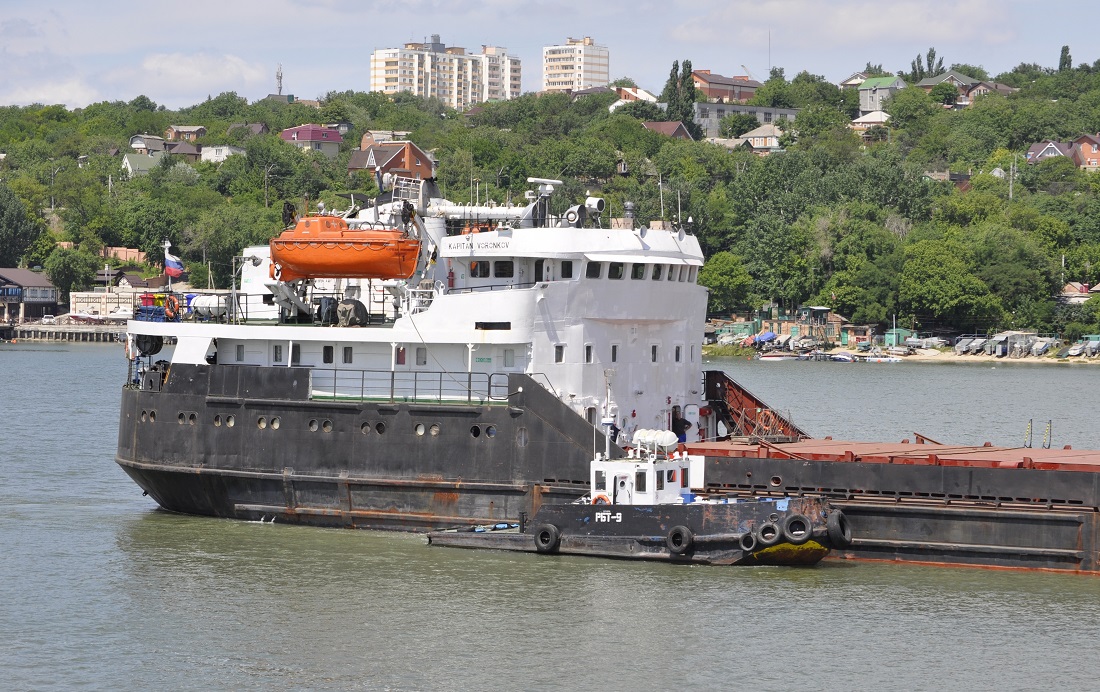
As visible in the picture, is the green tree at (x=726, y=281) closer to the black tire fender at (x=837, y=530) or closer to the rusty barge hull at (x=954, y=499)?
the rusty barge hull at (x=954, y=499)

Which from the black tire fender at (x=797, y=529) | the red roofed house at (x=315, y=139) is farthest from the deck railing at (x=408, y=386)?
the red roofed house at (x=315, y=139)

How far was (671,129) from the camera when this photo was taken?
172250 mm

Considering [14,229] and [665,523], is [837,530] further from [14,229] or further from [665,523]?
[14,229]

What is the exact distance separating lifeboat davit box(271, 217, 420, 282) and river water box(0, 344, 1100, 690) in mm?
4798

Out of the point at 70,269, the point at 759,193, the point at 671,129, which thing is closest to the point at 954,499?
the point at 759,193

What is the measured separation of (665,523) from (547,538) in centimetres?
203

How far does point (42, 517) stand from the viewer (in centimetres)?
3241

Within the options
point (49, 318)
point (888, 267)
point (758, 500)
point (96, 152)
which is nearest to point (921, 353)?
point (888, 267)

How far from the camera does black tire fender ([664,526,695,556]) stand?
25.5 metres

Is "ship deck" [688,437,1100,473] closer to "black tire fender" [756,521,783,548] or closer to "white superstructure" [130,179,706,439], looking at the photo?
"black tire fender" [756,521,783,548]

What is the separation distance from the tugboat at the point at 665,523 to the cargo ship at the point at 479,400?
53 cm

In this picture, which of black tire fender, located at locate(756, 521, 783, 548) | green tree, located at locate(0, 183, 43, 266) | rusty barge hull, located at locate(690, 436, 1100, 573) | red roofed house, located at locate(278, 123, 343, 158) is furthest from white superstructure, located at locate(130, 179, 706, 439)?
red roofed house, located at locate(278, 123, 343, 158)

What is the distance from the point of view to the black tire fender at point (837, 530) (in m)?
25.3

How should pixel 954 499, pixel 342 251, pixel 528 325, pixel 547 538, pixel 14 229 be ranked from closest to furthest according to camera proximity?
pixel 954 499 → pixel 547 538 → pixel 528 325 → pixel 342 251 → pixel 14 229
